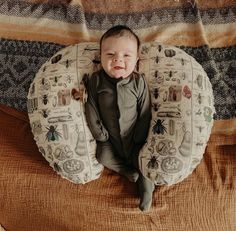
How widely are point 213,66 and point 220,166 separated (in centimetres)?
34

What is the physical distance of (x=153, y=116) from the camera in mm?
1163

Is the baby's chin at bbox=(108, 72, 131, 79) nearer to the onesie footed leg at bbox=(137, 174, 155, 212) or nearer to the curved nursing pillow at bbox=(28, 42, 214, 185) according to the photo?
the curved nursing pillow at bbox=(28, 42, 214, 185)

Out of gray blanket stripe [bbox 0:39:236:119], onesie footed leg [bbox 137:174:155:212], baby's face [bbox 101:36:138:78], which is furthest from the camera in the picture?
gray blanket stripe [bbox 0:39:236:119]

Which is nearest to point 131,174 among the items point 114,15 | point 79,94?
point 79,94

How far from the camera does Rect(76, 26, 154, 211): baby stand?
108cm

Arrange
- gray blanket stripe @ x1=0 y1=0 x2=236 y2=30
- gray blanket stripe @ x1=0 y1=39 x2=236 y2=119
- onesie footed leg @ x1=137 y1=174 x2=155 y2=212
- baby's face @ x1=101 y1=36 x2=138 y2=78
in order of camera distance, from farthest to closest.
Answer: gray blanket stripe @ x1=0 y1=0 x2=236 y2=30
gray blanket stripe @ x1=0 y1=39 x2=236 y2=119
onesie footed leg @ x1=137 y1=174 x2=155 y2=212
baby's face @ x1=101 y1=36 x2=138 y2=78

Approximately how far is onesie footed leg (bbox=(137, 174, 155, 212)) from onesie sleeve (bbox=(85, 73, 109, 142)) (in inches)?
6.7

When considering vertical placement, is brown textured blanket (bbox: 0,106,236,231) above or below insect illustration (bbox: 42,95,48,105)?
below

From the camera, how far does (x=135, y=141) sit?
1.20 m

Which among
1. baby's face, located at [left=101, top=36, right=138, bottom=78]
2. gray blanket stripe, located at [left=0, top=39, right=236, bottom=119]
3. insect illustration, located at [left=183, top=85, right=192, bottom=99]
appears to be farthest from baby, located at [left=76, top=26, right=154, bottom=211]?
gray blanket stripe, located at [left=0, top=39, right=236, bottom=119]

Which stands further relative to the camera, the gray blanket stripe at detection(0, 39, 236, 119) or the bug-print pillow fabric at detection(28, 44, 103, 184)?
the gray blanket stripe at detection(0, 39, 236, 119)

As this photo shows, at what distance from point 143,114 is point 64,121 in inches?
8.6

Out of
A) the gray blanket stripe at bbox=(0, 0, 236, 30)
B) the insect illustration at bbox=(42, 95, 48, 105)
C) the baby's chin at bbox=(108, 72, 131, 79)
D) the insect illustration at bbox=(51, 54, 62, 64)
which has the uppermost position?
the gray blanket stripe at bbox=(0, 0, 236, 30)

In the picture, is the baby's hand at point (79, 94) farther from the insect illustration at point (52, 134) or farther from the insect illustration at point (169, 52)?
the insect illustration at point (169, 52)
